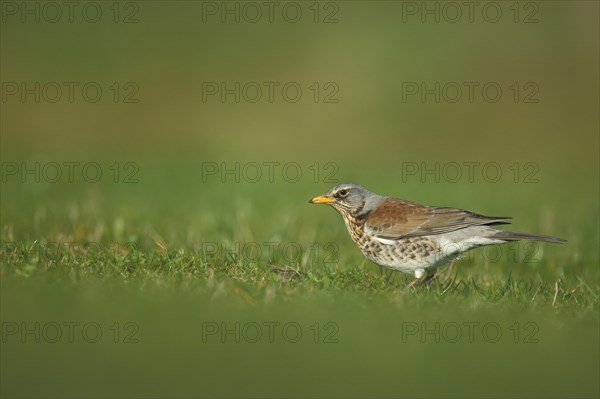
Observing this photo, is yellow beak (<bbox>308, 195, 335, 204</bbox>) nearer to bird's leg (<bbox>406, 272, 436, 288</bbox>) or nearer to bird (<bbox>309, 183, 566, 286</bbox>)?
bird (<bbox>309, 183, 566, 286</bbox>)

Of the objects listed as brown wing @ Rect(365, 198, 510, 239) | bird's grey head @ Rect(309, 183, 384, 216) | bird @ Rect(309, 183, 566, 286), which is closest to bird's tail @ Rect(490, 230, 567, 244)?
bird @ Rect(309, 183, 566, 286)

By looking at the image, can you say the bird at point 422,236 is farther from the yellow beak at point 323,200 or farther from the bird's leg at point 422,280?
the yellow beak at point 323,200

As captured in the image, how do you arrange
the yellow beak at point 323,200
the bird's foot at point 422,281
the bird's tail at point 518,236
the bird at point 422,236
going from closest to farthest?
the bird's tail at point 518,236 < the bird's foot at point 422,281 < the bird at point 422,236 < the yellow beak at point 323,200

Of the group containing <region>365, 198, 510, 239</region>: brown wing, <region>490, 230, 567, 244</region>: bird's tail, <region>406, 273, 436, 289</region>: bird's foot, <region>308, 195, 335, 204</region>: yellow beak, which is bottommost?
<region>406, 273, 436, 289</region>: bird's foot

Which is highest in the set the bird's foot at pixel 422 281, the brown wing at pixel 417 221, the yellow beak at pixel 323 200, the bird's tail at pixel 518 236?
the yellow beak at pixel 323 200

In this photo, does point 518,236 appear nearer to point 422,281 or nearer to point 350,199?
point 422,281

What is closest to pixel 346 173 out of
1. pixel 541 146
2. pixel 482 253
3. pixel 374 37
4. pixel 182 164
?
pixel 182 164

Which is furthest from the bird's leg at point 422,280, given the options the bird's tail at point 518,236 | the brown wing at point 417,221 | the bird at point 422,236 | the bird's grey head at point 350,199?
the bird's grey head at point 350,199
